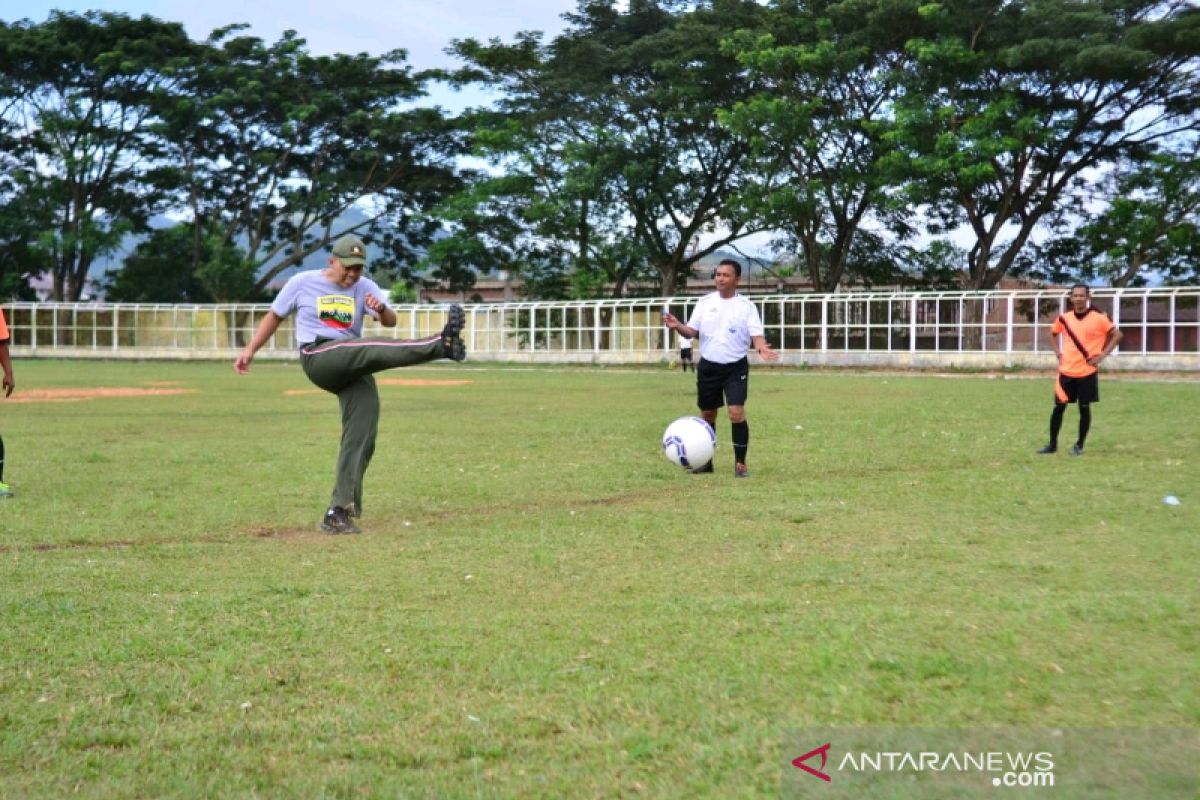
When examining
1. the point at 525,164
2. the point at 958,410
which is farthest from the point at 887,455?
the point at 525,164

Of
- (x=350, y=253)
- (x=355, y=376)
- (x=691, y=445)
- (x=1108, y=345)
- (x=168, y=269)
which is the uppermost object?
(x=168, y=269)

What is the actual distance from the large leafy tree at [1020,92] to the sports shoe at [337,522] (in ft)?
114

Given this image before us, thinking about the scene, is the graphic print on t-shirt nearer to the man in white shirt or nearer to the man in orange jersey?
the man in white shirt

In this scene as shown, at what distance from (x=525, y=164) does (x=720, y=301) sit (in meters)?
43.6

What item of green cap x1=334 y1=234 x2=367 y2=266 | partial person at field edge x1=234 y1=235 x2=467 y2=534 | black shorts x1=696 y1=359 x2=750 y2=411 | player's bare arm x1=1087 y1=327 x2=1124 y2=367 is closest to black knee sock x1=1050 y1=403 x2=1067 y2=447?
player's bare arm x1=1087 y1=327 x2=1124 y2=367

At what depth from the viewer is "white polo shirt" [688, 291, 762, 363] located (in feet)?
38.8

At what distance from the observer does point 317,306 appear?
28.1 feet

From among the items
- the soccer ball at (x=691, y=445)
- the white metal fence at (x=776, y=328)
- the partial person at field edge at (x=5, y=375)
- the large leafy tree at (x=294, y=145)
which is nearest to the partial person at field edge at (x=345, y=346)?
the partial person at field edge at (x=5, y=375)

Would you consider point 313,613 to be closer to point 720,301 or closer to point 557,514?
point 557,514

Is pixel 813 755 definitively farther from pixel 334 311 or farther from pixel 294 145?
pixel 294 145

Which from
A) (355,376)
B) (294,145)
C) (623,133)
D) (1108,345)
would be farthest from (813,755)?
(294,145)

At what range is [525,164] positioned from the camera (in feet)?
179

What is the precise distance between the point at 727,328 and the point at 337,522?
4.43 m

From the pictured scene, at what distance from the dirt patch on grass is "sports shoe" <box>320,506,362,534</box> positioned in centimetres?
1818
